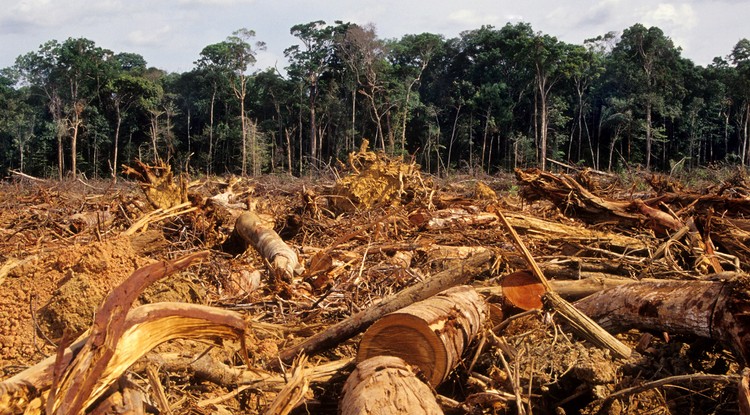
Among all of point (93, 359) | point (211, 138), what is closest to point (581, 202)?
point (93, 359)

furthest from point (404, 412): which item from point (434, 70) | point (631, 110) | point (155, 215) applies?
point (434, 70)

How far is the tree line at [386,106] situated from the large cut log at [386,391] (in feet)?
115

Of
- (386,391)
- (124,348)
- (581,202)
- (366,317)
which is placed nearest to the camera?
(124,348)

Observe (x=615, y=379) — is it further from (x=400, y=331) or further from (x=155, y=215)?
(x=155, y=215)

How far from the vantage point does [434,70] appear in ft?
167

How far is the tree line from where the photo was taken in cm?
3934

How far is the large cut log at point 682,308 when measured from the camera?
277 cm

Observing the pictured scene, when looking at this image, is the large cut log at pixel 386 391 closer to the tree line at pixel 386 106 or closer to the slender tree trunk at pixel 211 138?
the tree line at pixel 386 106

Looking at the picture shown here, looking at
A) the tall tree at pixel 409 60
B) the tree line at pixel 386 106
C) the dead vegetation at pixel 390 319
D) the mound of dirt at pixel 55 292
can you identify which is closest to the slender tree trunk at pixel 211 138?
the tree line at pixel 386 106

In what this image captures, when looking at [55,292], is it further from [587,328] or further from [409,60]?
[409,60]

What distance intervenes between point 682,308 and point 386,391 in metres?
1.67

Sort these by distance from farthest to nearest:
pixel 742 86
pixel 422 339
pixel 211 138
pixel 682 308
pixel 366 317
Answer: pixel 211 138, pixel 742 86, pixel 366 317, pixel 682 308, pixel 422 339

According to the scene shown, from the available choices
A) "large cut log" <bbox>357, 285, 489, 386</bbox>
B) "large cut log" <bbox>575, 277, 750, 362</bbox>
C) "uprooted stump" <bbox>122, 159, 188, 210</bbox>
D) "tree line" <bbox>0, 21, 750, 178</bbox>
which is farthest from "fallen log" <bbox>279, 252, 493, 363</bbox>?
"tree line" <bbox>0, 21, 750, 178</bbox>

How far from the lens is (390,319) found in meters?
2.97
